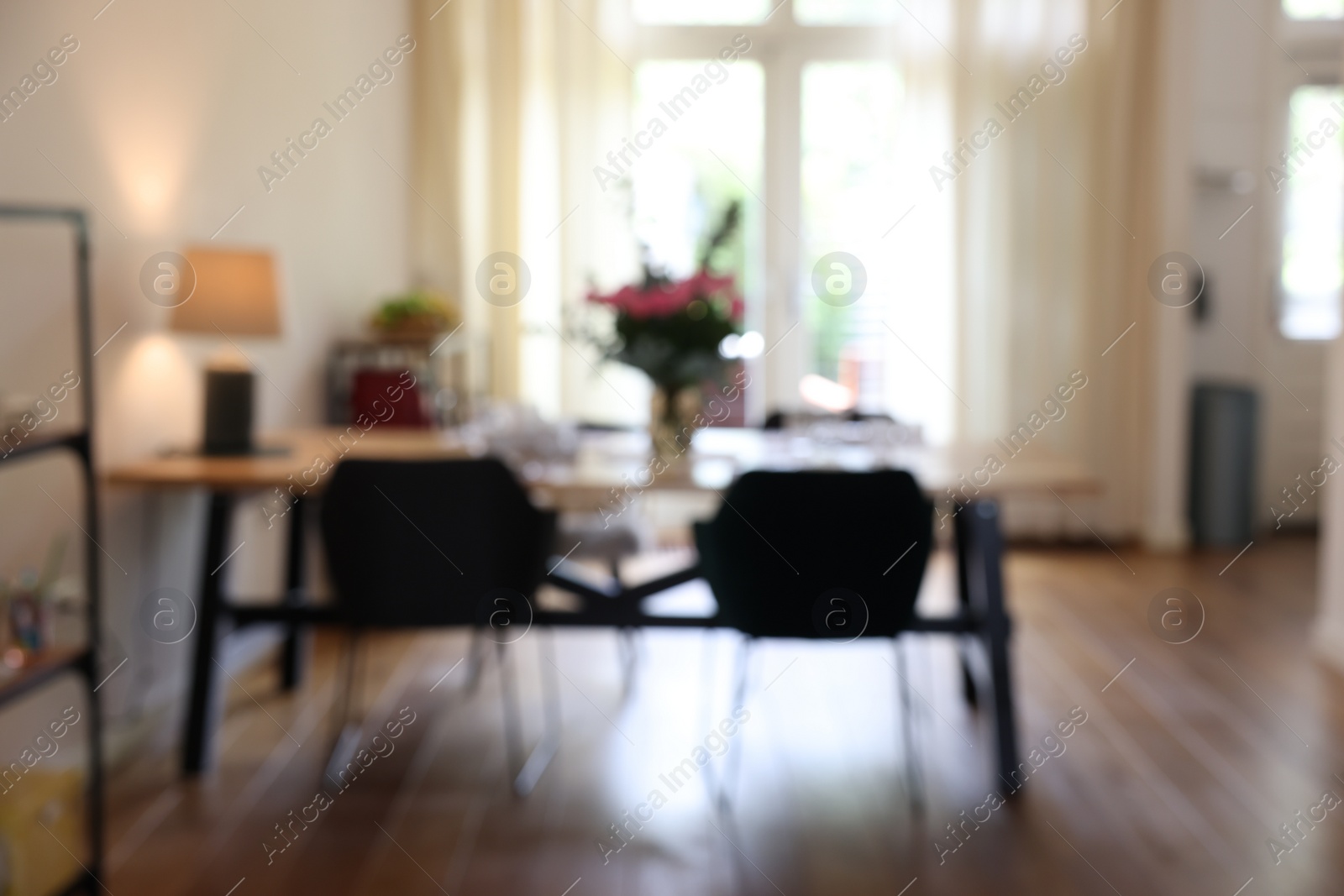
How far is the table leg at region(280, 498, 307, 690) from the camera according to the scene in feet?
11.2

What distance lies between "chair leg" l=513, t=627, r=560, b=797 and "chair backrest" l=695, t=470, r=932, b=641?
67cm

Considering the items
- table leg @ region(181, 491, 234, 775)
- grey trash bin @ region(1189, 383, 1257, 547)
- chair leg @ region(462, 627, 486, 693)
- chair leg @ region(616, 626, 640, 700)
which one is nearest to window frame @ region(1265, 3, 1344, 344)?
grey trash bin @ region(1189, 383, 1257, 547)

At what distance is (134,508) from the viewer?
3201 mm

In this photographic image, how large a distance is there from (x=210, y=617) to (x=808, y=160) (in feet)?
11.9

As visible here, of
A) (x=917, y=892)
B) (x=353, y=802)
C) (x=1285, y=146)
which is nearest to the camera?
(x=917, y=892)

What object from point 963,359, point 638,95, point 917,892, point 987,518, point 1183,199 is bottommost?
point 917,892

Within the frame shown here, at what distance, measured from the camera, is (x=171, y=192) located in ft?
10.8

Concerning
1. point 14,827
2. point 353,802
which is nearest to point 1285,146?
point 353,802

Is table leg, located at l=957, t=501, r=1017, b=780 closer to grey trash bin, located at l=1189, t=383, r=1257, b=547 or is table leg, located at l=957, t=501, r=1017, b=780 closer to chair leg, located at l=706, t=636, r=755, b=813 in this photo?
chair leg, located at l=706, t=636, r=755, b=813

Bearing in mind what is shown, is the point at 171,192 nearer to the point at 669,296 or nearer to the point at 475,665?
the point at 669,296

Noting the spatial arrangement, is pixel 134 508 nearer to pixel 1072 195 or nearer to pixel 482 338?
pixel 482 338

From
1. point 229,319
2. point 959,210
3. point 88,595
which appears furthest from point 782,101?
point 88,595

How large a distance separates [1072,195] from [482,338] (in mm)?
2779

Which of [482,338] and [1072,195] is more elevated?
[1072,195]
